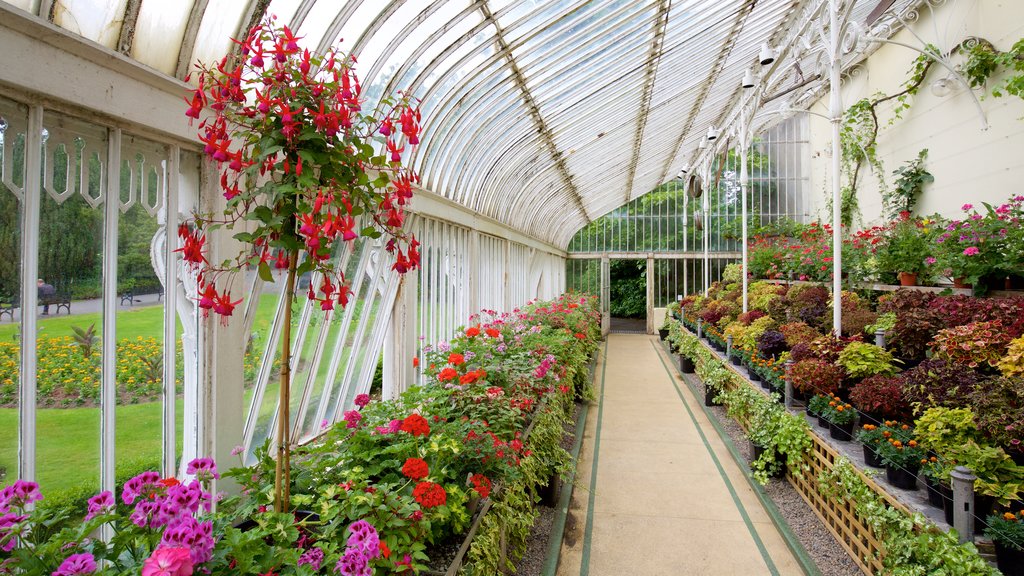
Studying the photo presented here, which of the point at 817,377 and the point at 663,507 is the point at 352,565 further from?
the point at 817,377

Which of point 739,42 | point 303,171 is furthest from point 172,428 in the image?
point 739,42

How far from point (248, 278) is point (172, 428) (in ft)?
2.08

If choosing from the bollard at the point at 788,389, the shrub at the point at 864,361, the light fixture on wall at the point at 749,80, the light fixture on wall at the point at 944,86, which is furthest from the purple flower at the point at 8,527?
the light fixture on wall at the point at 944,86

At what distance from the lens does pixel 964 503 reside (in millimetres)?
2309

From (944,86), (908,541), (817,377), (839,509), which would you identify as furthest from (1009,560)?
(944,86)

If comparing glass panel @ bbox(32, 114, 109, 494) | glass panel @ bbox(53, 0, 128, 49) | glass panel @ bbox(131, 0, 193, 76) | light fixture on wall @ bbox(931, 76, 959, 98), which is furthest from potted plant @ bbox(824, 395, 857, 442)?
light fixture on wall @ bbox(931, 76, 959, 98)

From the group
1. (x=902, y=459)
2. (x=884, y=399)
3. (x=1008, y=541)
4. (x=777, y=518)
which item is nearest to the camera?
(x=1008, y=541)

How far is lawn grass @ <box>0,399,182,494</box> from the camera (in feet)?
4.47

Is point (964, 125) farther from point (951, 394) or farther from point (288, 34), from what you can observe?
point (288, 34)

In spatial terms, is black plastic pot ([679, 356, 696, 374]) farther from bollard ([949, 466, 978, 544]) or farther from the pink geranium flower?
the pink geranium flower

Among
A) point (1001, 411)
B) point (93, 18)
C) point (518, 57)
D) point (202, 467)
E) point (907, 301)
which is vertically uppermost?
point (518, 57)

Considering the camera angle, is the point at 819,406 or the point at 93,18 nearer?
the point at 93,18

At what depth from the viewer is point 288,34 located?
1.30 metres

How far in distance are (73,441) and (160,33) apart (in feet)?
4.18
